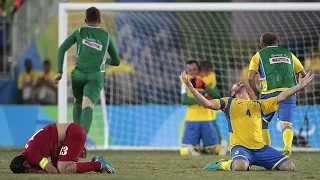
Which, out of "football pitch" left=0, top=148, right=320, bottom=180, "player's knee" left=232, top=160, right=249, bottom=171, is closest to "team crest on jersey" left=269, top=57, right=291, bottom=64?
"football pitch" left=0, top=148, right=320, bottom=180

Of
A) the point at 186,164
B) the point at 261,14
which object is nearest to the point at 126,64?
the point at 261,14

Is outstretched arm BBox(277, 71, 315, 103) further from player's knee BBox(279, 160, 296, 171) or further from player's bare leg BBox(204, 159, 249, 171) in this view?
player's bare leg BBox(204, 159, 249, 171)

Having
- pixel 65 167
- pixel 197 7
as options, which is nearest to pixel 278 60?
pixel 65 167

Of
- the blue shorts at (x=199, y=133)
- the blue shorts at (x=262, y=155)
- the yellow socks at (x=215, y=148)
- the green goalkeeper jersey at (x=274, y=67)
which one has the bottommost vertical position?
the yellow socks at (x=215, y=148)

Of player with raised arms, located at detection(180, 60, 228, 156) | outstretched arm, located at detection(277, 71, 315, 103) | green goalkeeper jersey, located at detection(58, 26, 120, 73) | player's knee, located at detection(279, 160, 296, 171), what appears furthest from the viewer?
player with raised arms, located at detection(180, 60, 228, 156)

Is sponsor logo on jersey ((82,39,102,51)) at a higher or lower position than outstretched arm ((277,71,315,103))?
higher

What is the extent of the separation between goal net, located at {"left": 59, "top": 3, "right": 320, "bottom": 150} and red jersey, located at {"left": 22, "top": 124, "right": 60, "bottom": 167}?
244 inches

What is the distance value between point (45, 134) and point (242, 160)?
2.21m

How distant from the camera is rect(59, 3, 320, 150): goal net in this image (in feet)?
55.8

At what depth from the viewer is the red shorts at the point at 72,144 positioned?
962 cm

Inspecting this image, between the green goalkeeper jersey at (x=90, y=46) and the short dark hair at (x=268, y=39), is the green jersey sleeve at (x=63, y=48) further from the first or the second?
the short dark hair at (x=268, y=39)

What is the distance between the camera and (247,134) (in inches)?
403

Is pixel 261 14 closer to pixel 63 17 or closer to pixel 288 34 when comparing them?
pixel 288 34

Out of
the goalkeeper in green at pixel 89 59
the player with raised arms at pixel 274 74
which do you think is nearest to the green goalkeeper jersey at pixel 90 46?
the goalkeeper in green at pixel 89 59
